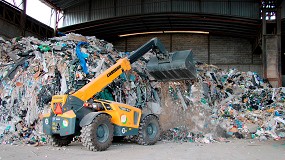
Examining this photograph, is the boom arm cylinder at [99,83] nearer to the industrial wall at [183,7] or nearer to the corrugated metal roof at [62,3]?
the industrial wall at [183,7]

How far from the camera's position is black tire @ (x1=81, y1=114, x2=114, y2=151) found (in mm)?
6176

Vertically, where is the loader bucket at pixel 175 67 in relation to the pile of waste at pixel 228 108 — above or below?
above

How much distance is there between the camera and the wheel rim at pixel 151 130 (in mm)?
7659

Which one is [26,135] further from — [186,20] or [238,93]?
[186,20]

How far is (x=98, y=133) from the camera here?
642 centimetres

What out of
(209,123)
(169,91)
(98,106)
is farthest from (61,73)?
(209,123)

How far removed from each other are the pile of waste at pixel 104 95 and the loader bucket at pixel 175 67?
1.67 meters

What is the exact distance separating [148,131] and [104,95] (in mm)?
2201

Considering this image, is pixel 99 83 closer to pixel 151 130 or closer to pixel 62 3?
pixel 151 130

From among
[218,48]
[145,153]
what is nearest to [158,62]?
[145,153]

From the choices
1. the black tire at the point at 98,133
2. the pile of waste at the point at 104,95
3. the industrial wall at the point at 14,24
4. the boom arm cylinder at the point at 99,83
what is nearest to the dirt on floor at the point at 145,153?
the black tire at the point at 98,133

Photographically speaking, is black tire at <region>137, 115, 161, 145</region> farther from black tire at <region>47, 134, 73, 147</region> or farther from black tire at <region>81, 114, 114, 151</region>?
black tire at <region>47, 134, 73, 147</region>

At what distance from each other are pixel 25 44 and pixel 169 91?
5714 millimetres

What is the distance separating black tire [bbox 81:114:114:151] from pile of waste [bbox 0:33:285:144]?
197 centimetres
